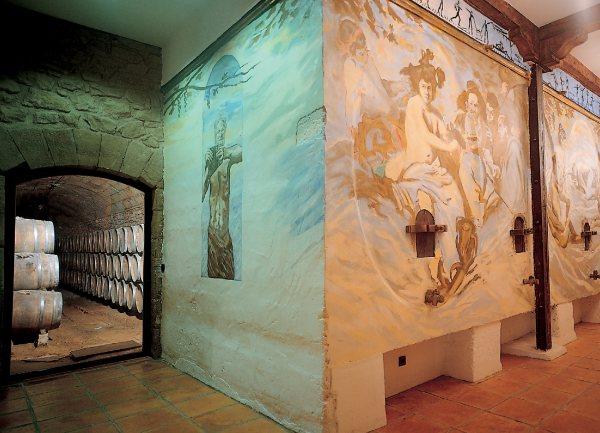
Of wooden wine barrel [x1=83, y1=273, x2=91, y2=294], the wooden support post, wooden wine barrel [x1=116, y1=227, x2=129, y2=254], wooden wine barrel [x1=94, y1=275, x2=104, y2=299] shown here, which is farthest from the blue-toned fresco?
wooden wine barrel [x1=83, y1=273, x2=91, y2=294]

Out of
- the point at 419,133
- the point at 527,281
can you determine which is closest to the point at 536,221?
the point at 527,281

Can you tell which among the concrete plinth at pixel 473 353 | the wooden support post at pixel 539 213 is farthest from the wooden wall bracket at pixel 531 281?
the concrete plinth at pixel 473 353

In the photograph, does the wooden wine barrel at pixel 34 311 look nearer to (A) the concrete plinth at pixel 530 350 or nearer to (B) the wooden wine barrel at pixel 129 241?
(B) the wooden wine barrel at pixel 129 241

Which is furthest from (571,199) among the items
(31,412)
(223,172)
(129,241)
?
(129,241)

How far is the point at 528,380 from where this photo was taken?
3328 mm

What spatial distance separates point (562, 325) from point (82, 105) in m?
6.08

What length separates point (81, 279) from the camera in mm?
8508

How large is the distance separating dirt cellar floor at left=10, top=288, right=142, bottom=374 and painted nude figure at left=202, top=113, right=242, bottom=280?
2.09 m

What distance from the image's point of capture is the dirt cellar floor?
4.12 m

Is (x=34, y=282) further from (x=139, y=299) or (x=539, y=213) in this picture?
(x=539, y=213)

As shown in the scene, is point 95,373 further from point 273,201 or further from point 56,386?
point 273,201

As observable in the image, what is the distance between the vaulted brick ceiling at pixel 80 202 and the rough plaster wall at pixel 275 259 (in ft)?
11.3

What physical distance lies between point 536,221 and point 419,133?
212 centimetres

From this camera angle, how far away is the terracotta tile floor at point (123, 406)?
2576 millimetres
